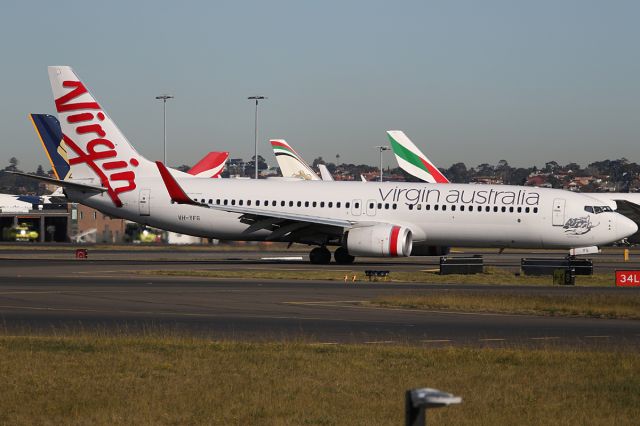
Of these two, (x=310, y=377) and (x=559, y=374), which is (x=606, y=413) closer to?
(x=559, y=374)

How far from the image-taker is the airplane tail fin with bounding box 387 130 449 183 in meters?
89.5

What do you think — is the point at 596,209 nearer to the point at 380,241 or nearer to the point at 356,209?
the point at 380,241

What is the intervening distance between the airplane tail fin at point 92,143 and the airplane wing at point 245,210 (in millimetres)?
3273

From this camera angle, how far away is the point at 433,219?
5234 cm

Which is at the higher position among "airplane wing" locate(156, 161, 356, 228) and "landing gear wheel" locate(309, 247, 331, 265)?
"airplane wing" locate(156, 161, 356, 228)

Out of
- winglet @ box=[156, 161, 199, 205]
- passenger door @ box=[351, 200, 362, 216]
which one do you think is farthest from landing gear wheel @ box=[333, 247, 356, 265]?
winglet @ box=[156, 161, 199, 205]

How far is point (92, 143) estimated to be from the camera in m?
54.4

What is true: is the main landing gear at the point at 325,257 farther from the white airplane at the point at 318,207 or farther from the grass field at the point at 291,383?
the grass field at the point at 291,383

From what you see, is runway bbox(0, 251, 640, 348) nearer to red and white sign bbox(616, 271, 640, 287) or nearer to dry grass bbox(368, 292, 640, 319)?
dry grass bbox(368, 292, 640, 319)

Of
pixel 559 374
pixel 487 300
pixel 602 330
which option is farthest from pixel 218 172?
pixel 559 374

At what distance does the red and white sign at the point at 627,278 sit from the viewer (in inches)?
1614

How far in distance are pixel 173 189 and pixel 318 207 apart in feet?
25.3

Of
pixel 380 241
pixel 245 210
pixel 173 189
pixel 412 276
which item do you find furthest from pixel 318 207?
pixel 412 276

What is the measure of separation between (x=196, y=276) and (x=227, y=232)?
35.4 feet
